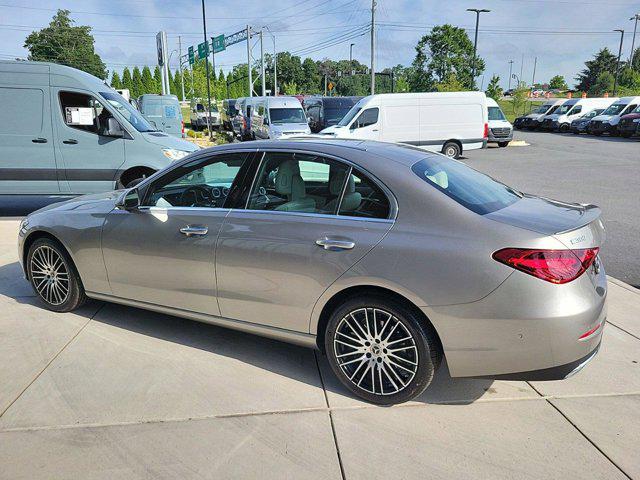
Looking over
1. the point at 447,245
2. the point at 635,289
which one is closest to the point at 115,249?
the point at 447,245

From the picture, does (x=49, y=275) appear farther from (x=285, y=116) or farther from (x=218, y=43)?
(x=218, y=43)

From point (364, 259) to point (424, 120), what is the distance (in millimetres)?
16941

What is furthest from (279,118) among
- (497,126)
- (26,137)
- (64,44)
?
(64,44)

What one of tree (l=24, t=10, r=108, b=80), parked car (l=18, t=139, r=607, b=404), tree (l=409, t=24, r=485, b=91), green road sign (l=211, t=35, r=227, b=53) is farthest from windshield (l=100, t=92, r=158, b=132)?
tree (l=24, t=10, r=108, b=80)

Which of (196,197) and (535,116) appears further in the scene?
(535,116)

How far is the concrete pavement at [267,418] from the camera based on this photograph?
8.48 feet

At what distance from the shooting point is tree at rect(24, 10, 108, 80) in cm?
8438

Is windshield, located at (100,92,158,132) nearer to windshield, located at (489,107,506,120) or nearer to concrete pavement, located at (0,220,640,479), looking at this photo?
concrete pavement, located at (0,220,640,479)

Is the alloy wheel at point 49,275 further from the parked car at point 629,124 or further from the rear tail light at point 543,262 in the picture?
the parked car at point 629,124

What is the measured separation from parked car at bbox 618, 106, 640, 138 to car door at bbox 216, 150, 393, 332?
28906 mm

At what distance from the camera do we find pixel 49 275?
4.45 meters

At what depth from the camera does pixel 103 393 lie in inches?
128

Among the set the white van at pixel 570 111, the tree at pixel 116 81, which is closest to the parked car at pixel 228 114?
the white van at pixel 570 111

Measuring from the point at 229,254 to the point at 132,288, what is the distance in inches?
41.1
